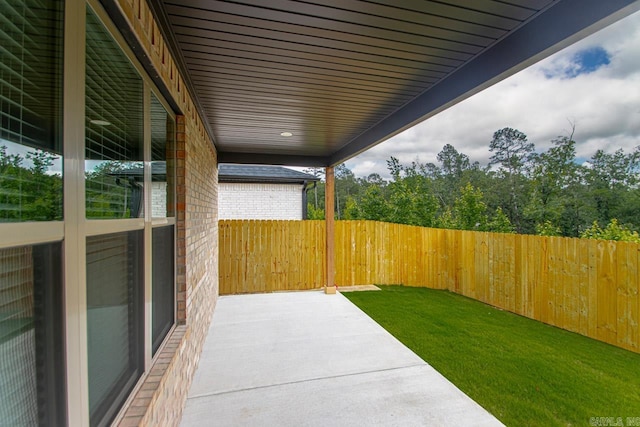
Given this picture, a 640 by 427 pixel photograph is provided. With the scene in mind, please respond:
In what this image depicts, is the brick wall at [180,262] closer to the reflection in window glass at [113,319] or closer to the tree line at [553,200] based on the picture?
the reflection in window glass at [113,319]

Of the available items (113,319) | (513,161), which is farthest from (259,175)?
(513,161)

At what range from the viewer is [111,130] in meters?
1.33

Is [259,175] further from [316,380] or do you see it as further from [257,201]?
[316,380]

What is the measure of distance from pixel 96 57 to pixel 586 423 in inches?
159

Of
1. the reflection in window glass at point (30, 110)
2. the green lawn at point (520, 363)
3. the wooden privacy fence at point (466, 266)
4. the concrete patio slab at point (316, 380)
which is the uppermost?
the reflection in window glass at point (30, 110)

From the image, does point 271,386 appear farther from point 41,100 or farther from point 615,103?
point 615,103

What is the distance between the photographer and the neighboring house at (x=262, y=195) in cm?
916

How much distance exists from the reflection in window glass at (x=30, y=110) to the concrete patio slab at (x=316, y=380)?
229 centimetres

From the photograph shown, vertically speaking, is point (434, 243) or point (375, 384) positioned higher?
point (434, 243)

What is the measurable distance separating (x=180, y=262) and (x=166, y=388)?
103 centimetres

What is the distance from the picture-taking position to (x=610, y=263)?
4133 millimetres

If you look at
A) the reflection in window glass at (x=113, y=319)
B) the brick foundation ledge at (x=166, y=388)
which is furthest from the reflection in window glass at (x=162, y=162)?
the brick foundation ledge at (x=166, y=388)

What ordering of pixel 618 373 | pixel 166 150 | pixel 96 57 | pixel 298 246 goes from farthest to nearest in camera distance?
pixel 298 246 → pixel 618 373 → pixel 166 150 → pixel 96 57

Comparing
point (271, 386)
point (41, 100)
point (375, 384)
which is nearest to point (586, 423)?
point (375, 384)
